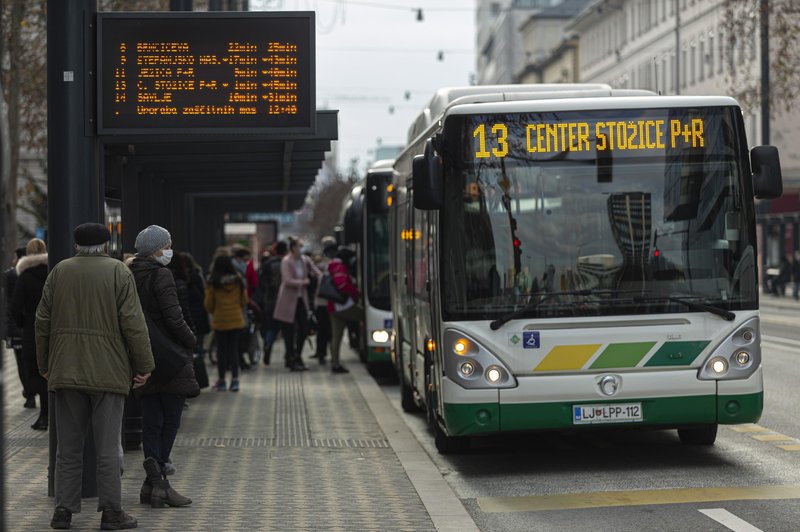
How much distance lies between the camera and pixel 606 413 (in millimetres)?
10266

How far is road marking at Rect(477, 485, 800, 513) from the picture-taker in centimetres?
908

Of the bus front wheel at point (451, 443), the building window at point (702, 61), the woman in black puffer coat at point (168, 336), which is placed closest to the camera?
the woman in black puffer coat at point (168, 336)

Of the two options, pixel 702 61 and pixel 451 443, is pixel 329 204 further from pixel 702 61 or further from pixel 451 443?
pixel 451 443

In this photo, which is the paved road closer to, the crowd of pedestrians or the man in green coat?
the crowd of pedestrians

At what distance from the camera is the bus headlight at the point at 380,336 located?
2031 cm

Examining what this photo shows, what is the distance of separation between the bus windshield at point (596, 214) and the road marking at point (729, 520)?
207cm

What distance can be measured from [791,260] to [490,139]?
4220cm

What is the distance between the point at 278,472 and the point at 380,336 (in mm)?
9904

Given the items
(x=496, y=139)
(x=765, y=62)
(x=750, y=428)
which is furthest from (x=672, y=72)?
(x=496, y=139)

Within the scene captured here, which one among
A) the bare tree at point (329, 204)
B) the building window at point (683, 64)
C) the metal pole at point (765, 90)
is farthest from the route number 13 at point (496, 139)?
the bare tree at point (329, 204)

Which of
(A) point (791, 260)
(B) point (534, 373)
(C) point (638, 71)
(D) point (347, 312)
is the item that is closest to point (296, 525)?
(B) point (534, 373)

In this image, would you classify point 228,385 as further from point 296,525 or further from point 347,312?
point 296,525

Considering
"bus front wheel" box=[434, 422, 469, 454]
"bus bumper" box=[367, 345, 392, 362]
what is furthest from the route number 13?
"bus bumper" box=[367, 345, 392, 362]

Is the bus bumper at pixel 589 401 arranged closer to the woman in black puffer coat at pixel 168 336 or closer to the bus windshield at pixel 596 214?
the bus windshield at pixel 596 214
